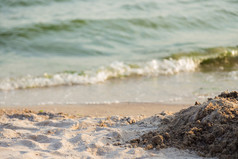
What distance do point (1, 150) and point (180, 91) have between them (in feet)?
10.8

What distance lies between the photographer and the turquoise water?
231 inches

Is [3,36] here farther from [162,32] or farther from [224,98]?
[224,98]

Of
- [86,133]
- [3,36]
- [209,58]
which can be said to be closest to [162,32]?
[209,58]

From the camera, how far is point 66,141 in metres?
3.41

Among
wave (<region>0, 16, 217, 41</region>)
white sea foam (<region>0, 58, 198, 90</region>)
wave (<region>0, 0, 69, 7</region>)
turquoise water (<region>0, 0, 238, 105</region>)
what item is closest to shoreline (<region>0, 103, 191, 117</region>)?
turquoise water (<region>0, 0, 238, 105</region>)

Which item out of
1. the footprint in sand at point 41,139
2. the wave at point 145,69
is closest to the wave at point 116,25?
the wave at point 145,69

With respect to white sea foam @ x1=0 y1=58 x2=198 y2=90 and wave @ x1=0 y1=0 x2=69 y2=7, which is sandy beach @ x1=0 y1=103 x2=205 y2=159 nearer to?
white sea foam @ x1=0 y1=58 x2=198 y2=90

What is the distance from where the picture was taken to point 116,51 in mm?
8289

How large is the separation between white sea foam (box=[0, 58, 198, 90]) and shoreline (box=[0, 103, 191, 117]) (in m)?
1.30

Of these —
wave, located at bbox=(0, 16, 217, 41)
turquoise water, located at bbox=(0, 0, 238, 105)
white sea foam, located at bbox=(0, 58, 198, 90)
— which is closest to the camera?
turquoise water, located at bbox=(0, 0, 238, 105)

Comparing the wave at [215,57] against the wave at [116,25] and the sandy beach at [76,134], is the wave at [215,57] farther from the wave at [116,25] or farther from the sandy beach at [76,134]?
the sandy beach at [76,134]

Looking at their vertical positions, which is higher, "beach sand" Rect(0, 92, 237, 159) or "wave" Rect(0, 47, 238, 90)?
"wave" Rect(0, 47, 238, 90)

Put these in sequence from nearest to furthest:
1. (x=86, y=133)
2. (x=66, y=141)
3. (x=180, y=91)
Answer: (x=66, y=141) → (x=86, y=133) → (x=180, y=91)

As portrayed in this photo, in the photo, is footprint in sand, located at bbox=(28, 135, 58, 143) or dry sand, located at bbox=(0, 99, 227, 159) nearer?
dry sand, located at bbox=(0, 99, 227, 159)
